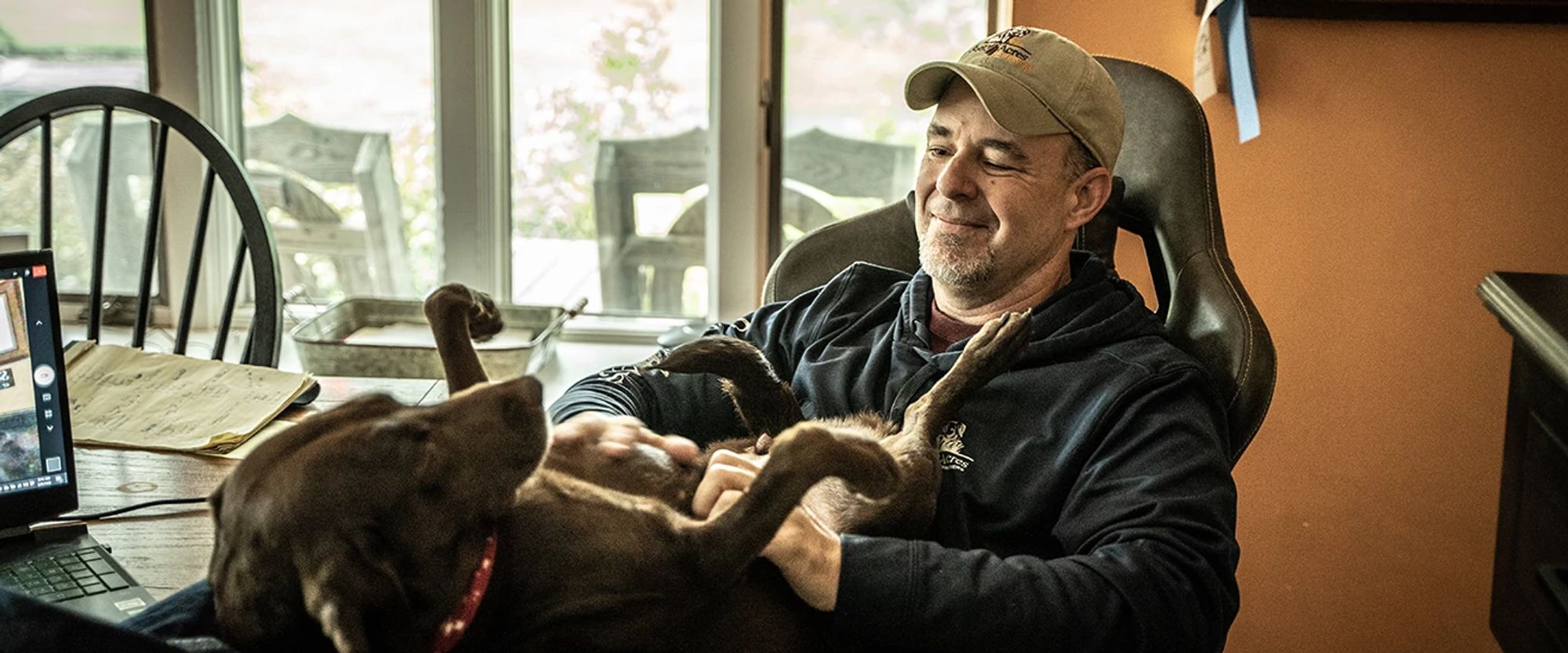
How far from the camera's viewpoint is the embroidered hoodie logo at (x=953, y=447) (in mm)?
1716

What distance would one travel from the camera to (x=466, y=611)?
113cm

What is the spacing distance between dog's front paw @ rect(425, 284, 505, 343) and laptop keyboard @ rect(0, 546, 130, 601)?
1.33ft

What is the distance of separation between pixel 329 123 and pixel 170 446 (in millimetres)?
1568

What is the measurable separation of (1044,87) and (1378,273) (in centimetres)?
121

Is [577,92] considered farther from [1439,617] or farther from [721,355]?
[1439,617]

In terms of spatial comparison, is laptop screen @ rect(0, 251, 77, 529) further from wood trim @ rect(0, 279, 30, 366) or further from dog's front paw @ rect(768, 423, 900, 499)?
dog's front paw @ rect(768, 423, 900, 499)

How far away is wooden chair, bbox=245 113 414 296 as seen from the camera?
317 centimetres

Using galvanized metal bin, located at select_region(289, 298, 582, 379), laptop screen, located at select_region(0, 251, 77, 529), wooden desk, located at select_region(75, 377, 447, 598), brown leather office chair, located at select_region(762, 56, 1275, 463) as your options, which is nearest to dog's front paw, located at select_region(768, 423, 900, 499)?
wooden desk, located at select_region(75, 377, 447, 598)

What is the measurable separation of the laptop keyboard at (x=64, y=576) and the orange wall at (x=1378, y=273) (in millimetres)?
1864

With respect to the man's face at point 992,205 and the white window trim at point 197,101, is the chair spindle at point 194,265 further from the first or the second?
the man's face at point 992,205

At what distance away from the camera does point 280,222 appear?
10.6 feet

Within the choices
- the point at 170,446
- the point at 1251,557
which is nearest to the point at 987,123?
the point at 170,446

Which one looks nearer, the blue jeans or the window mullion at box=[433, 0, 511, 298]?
the blue jeans

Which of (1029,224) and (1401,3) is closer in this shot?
(1029,224)
